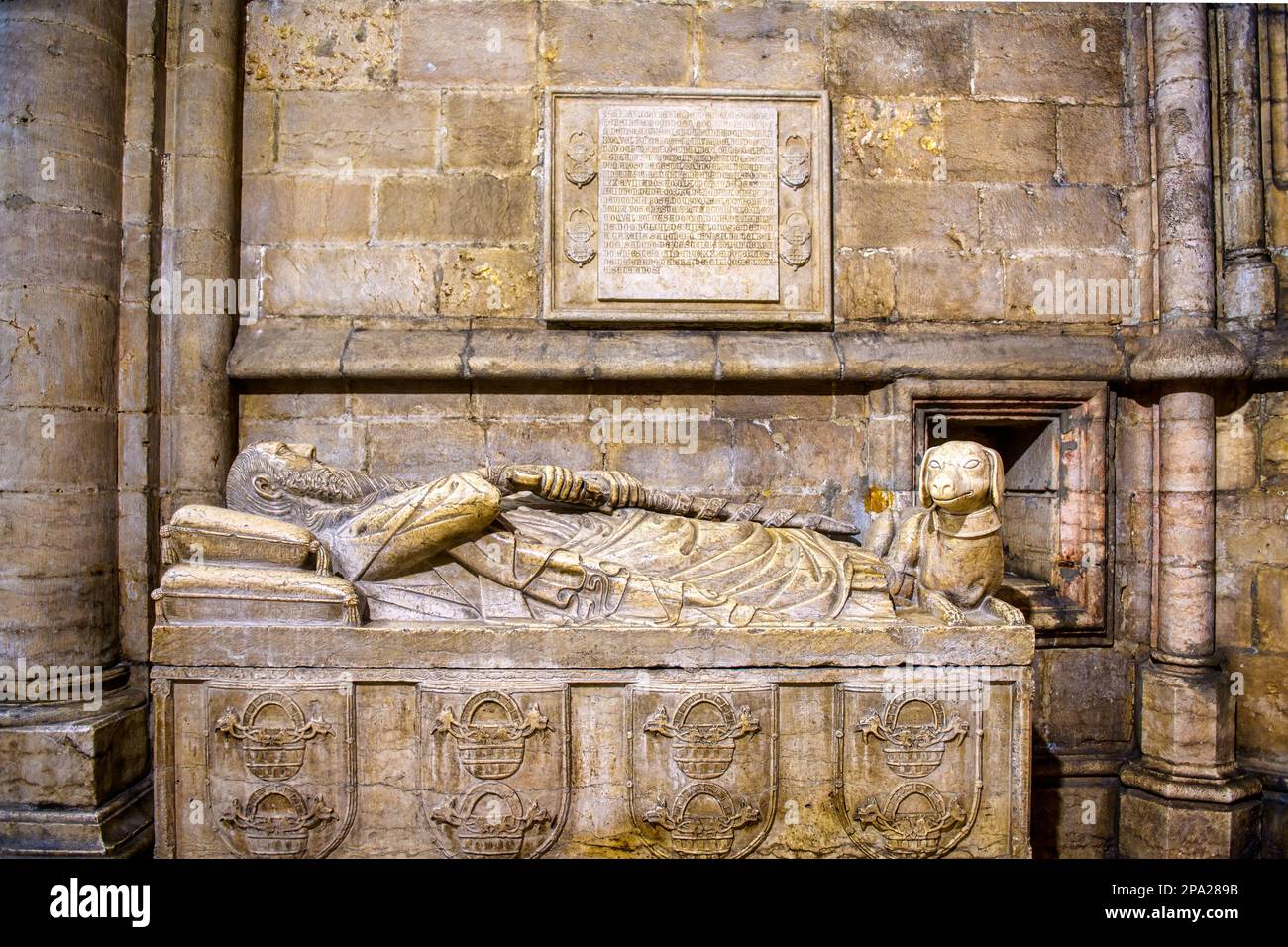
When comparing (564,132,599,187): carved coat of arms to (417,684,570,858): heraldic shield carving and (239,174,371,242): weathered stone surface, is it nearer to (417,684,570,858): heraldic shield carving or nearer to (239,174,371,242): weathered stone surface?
(239,174,371,242): weathered stone surface

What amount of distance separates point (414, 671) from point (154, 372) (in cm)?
200

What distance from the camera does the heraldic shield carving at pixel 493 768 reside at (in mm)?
2770

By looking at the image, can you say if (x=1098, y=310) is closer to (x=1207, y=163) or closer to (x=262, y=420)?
(x=1207, y=163)

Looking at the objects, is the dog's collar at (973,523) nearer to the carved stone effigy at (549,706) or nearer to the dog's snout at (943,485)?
the carved stone effigy at (549,706)

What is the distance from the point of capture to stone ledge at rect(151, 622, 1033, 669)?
2.73 m

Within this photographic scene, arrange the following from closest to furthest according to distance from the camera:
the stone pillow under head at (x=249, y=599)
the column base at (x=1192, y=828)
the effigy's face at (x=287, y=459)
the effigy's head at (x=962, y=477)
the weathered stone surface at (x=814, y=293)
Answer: the stone pillow under head at (x=249, y=599)
the effigy's head at (x=962, y=477)
the effigy's face at (x=287, y=459)
the column base at (x=1192, y=828)
the weathered stone surface at (x=814, y=293)

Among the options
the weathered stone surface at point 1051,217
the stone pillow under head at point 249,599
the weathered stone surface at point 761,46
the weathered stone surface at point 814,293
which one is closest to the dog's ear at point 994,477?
the weathered stone surface at point 814,293

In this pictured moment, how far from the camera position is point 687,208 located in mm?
3762

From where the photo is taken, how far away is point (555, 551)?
291cm

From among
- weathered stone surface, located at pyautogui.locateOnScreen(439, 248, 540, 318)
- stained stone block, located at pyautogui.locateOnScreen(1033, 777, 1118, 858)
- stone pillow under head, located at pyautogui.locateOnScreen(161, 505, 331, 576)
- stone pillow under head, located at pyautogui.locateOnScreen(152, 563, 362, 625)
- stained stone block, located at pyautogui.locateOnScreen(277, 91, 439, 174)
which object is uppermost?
stained stone block, located at pyautogui.locateOnScreen(277, 91, 439, 174)

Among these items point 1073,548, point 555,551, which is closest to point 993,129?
point 1073,548

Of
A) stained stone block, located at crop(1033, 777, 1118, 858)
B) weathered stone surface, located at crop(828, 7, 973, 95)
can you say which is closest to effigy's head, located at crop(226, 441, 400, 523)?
weathered stone surface, located at crop(828, 7, 973, 95)

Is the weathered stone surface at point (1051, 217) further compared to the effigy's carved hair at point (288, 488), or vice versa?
the weathered stone surface at point (1051, 217)

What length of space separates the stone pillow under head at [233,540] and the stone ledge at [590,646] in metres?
0.25
